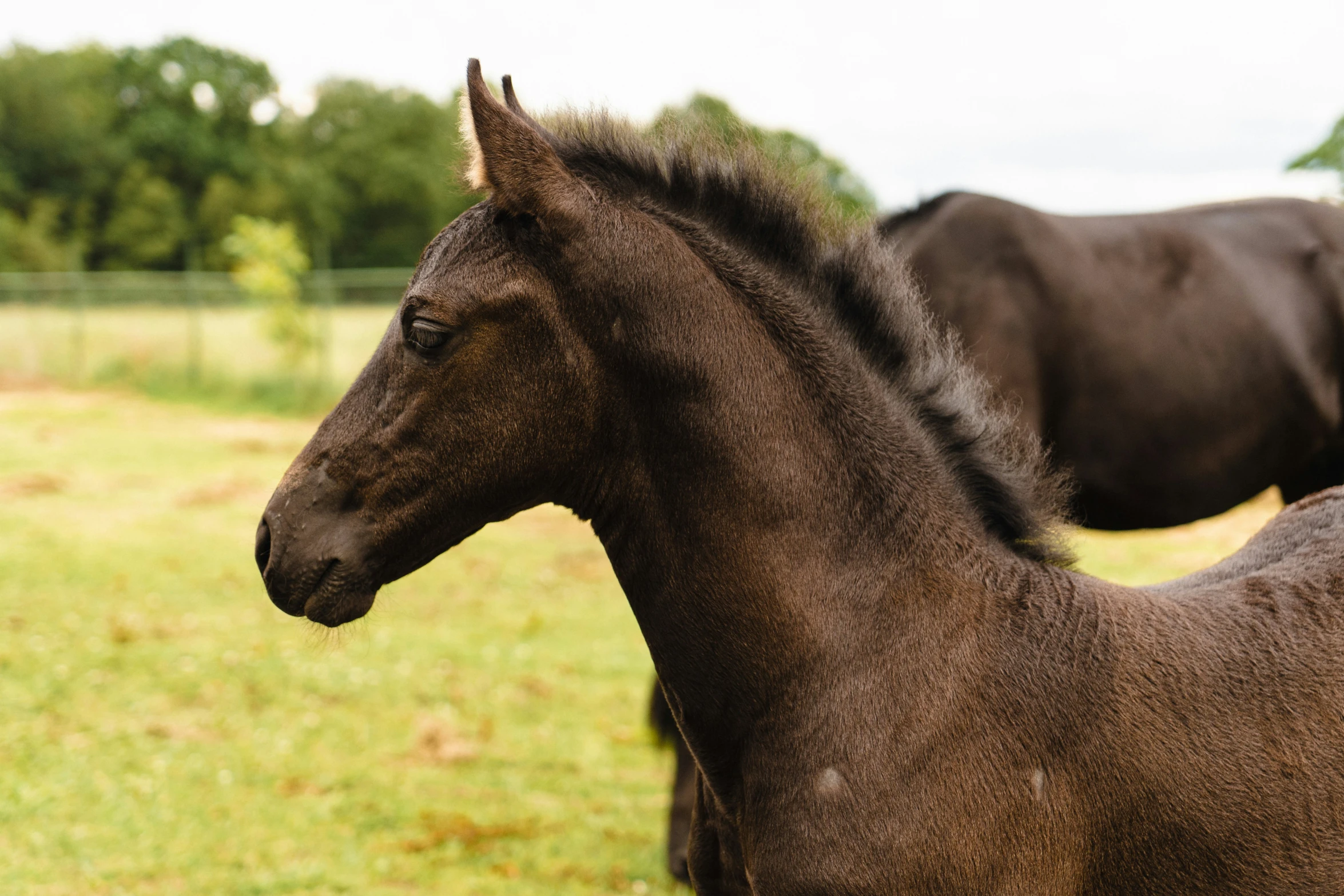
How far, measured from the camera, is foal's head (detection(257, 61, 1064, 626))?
196 cm

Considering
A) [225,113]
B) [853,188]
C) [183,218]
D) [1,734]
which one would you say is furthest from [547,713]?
[225,113]

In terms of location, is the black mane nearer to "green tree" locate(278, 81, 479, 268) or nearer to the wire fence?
the wire fence

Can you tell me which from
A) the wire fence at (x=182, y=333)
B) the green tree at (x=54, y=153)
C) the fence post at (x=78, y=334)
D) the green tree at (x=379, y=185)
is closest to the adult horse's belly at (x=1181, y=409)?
the wire fence at (x=182, y=333)

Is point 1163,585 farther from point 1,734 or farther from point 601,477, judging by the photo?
point 1,734

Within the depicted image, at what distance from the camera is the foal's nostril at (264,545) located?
81.4 inches

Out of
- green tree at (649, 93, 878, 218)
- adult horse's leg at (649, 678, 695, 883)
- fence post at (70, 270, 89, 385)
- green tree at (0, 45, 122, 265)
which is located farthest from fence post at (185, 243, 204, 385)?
green tree at (0, 45, 122, 265)

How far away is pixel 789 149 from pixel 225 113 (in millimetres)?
63076

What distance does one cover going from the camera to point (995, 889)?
1.86 meters

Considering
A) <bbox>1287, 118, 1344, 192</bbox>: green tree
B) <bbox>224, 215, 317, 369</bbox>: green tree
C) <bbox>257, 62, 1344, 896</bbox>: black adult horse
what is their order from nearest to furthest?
<bbox>257, 62, 1344, 896</bbox>: black adult horse → <bbox>1287, 118, 1344, 192</bbox>: green tree → <bbox>224, 215, 317, 369</bbox>: green tree

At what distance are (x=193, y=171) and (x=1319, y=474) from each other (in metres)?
56.2

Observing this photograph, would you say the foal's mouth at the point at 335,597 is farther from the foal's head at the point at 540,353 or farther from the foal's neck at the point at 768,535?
the foal's neck at the point at 768,535

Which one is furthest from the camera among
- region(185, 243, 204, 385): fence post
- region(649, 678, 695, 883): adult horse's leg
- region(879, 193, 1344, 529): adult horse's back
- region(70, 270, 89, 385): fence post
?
region(70, 270, 89, 385): fence post

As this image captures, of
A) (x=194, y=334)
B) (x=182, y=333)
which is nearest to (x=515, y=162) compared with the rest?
(x=194, y=334)

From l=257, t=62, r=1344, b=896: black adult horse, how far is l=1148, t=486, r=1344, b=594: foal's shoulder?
0.11 metres
